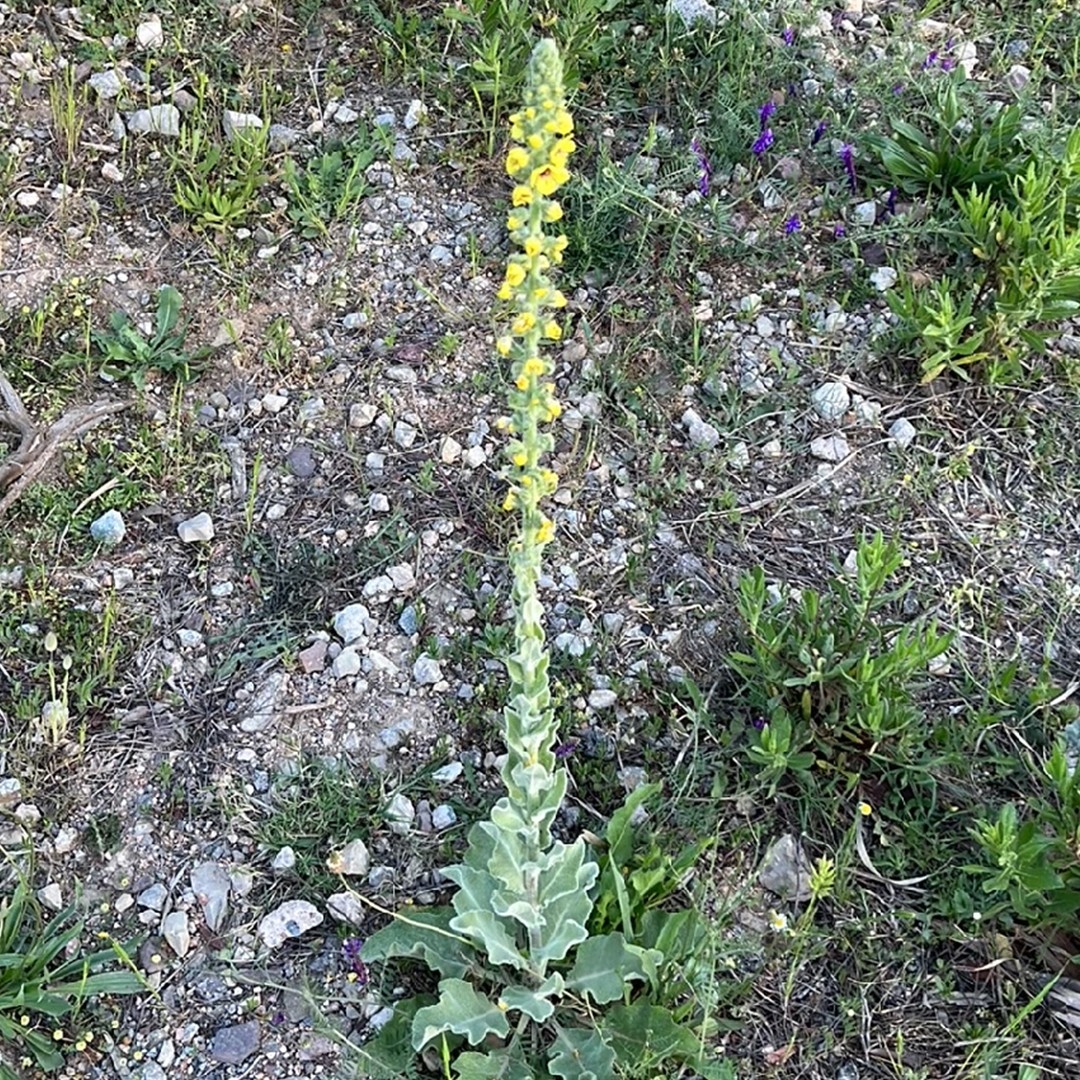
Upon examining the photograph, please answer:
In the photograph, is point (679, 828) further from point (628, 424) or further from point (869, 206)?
point (869, 206)

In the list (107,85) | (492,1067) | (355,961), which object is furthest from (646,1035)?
(107,85)

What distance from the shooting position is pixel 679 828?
3.58 metres

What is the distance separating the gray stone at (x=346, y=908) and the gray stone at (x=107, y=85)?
3.60 m

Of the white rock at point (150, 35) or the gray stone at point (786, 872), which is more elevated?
the white rock at point (150, 35)

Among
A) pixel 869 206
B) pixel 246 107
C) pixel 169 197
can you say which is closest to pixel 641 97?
pixel 869 206

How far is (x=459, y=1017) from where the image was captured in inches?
122

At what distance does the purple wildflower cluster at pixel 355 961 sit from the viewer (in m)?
A: 3.31

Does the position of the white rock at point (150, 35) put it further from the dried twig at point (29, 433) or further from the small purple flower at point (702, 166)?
the small purple flower at point (702, 166)

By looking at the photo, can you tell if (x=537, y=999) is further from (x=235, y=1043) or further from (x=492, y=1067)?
(x=235, y=1043)

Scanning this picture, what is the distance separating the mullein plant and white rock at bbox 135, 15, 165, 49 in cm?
304

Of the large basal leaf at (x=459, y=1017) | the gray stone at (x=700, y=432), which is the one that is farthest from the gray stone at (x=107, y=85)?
the large basal leaf at (x=459, y=1017)

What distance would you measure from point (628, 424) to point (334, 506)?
42.4 inches

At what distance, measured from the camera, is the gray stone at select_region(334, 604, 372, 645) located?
3971 millimetres

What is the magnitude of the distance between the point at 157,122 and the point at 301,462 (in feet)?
5.98
